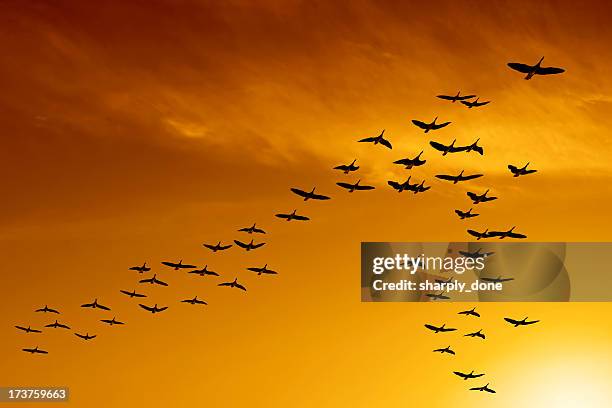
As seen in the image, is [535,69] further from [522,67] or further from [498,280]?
[498,280]

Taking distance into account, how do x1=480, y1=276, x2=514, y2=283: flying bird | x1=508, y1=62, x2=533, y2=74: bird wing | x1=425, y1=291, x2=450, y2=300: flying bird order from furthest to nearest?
x1=480, y1=276, x2=514, y2=283: flying bird, x1=425, y1=291, x2=450, y2=300: flying bird, x1=508, y1=62, x2=533, y2=74: bird wing

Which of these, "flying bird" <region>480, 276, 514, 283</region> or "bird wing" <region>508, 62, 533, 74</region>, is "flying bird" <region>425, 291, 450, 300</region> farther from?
"bird wing" <region>508, 62, 533, 74</region>

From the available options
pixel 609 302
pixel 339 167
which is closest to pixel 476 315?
pixel 609 302

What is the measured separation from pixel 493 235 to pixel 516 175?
5549 mm

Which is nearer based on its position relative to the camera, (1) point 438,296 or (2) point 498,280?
(2) point 498,280

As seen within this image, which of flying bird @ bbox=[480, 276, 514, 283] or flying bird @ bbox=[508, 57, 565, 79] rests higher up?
flying bird @ bbox=[508, 57, 565, 79]

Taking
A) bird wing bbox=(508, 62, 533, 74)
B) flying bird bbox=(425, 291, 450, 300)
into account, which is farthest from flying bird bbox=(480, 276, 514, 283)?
bird wing bbox=(508, 62, 533, 74)

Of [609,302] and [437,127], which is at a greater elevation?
[437,127]

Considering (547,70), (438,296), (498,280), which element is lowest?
(438,296)

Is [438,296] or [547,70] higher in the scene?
[547,70]

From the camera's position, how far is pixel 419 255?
92812 mm

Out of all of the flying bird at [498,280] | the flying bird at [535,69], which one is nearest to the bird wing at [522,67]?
the flying bird at [535,69]

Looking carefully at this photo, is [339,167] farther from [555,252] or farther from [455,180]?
[555,252]

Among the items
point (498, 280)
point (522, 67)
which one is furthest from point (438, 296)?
point (522, 67)
